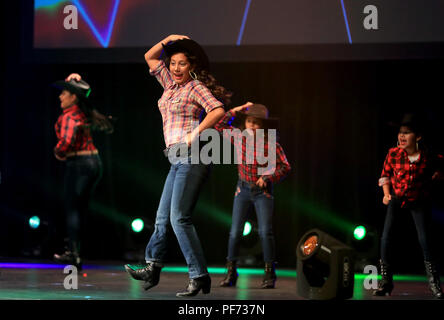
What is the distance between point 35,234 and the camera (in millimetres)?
7746

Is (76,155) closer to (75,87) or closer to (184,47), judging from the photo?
(75,87)

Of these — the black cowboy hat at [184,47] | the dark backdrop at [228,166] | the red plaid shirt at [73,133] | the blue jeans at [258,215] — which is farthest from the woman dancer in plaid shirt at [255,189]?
the dark backdrop at [228,166]

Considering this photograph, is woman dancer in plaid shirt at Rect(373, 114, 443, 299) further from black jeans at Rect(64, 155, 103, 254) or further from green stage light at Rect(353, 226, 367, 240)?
black jeans at Rect(64, 155, 103, 254)

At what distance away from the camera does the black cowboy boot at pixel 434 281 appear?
4.71 m

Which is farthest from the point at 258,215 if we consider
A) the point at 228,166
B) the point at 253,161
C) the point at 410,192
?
the point at 228,166

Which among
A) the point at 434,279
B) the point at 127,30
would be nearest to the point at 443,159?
the point at 434,279

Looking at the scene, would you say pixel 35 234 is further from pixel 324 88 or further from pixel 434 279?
pixel 434 279

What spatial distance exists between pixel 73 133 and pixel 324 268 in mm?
2564

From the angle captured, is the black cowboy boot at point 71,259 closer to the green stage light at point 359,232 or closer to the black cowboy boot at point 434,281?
the black cowboy boot at point 434,281

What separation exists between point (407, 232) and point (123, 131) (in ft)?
11.7

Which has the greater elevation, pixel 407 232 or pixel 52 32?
pixel 52 32

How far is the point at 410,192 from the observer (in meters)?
4.78

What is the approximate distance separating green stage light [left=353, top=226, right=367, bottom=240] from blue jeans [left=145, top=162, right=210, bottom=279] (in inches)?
133

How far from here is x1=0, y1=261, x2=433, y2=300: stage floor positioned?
4.24 m
